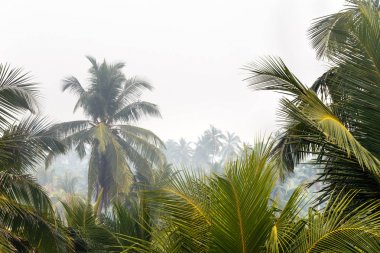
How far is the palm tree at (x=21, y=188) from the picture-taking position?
794 cm

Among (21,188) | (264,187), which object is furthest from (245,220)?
(21,188)

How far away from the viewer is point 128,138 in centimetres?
2736

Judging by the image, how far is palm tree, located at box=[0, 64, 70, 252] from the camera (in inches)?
313

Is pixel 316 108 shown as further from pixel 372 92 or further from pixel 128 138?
pixel 128 138

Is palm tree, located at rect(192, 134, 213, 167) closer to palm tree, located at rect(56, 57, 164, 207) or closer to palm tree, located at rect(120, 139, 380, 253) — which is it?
palm tree, located at rect(56, 57, 164, 207)

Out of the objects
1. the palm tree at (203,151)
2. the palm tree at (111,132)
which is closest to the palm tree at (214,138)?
the palm tree at (203,151)

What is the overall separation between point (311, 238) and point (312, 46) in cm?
728

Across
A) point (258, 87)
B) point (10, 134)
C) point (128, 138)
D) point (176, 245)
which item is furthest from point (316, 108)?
point (128, 138)

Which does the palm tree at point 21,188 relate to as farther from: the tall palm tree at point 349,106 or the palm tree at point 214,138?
the palm tree at point 214,138

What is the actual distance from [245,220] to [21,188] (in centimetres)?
510

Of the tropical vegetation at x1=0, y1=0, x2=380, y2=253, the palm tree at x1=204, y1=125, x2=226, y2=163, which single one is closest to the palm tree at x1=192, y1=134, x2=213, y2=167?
the palm tree at x1=204, y1=125, x2=226, y2=163

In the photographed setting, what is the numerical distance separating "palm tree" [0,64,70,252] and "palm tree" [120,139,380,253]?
12.1 ft

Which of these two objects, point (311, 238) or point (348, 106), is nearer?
point (311, 238)

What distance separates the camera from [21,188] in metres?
8.23
